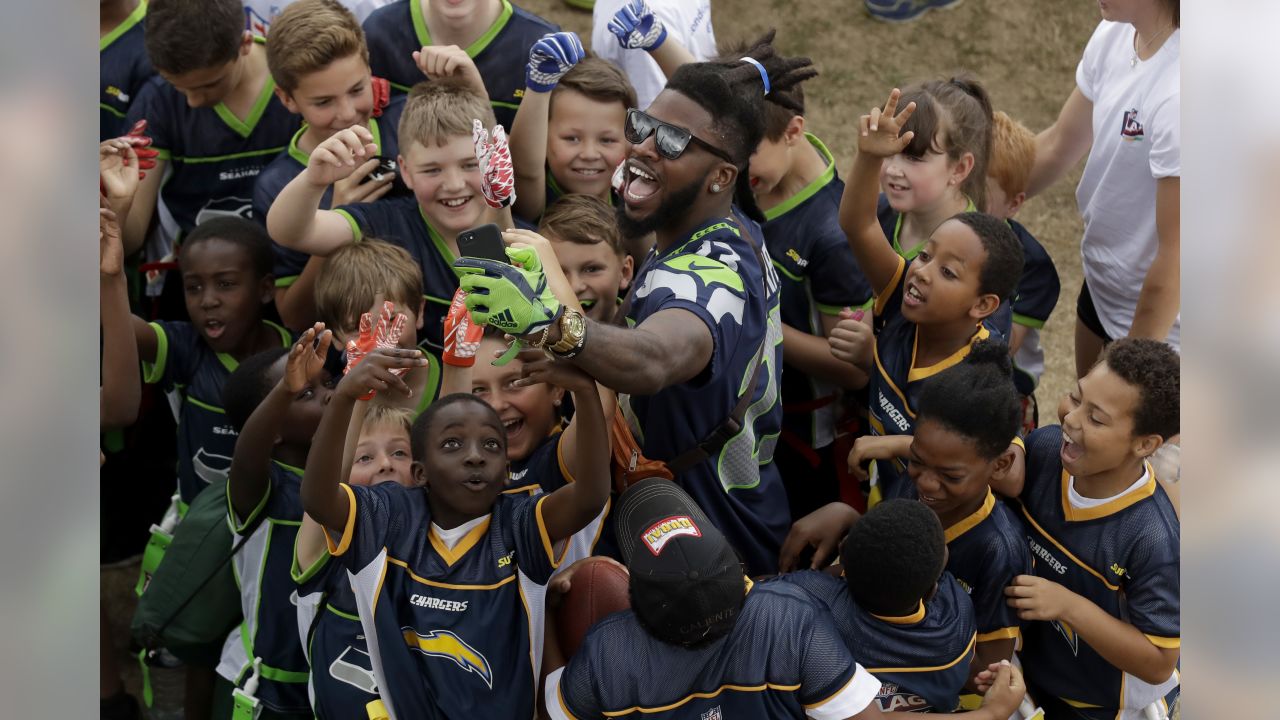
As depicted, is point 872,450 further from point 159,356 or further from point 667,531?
point 159,356

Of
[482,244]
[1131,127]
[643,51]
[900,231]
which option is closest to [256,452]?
[482,244]

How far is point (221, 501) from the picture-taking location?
9.77 feet

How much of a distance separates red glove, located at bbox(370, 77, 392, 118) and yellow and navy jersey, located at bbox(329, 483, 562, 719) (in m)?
1.44

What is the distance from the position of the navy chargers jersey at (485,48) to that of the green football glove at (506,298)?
167 centimetres

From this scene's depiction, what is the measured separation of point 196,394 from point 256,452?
2.10 ft

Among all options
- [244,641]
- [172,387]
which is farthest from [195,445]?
[244,641]

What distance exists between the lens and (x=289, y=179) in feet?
10.9

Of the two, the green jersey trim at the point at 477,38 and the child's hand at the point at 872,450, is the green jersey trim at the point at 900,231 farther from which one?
the green jersey trim at the point at 477,38

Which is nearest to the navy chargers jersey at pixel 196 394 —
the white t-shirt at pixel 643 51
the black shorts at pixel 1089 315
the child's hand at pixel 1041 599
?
the white t-shirt at pixel 643 51

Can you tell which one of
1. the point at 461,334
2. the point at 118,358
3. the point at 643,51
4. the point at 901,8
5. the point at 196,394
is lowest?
the point at 196,394

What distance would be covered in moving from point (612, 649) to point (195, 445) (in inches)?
58.8

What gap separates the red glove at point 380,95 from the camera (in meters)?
3.51

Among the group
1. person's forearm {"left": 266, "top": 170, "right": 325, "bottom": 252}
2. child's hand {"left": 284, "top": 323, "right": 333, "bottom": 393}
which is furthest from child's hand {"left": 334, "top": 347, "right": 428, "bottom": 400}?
person's forearm {"left": 266, "top": 170, "right": 325, "bottom": 252}
